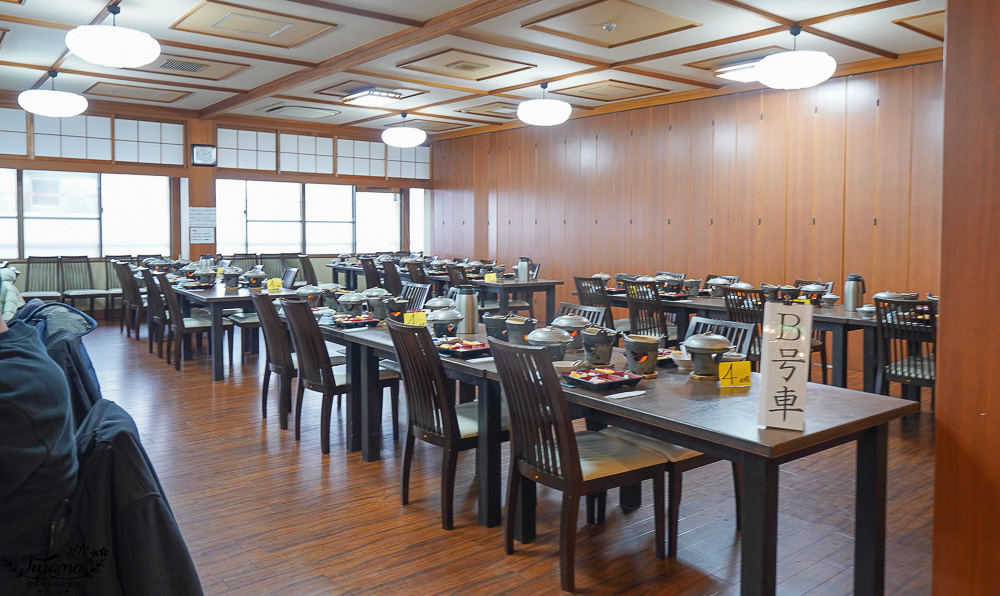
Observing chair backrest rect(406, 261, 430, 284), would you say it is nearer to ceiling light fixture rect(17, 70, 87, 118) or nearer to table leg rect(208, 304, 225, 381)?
table leg rect(208, 304, 225, 381)

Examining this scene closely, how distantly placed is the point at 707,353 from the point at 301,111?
26.7 ft

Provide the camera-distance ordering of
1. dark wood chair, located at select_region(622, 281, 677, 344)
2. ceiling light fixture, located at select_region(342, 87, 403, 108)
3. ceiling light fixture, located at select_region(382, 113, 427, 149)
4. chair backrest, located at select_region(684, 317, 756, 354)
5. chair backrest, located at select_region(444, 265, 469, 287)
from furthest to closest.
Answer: ceiling light fixture, located at select_region(382, 113, 427, 149) → ceiling light fixture, located at select_region(342, 87, 403, 108) → chair backrest, located at select_region(444, 265, 469, 287) → dark wood chair, located at select_region(622, 281, 677, 344) → chair backrest, located at select_region(684, 317, 756, 354)

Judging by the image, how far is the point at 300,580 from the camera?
2443 mm

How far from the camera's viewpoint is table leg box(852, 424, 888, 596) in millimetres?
2094

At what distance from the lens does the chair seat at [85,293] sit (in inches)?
339

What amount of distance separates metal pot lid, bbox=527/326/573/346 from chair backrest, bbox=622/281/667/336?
2.48 m

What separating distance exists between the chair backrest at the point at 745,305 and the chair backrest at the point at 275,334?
2.85m

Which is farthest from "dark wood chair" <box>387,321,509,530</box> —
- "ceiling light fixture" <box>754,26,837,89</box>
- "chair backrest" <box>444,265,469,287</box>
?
"chair backrest" <box>444,265,469,287</box>

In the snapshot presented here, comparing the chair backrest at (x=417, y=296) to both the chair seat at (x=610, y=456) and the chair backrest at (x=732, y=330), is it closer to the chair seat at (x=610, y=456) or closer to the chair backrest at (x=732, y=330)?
the chair backrest at (x=732, y=330)

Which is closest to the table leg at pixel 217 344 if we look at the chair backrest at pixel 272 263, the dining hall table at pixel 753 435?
the dining hall table at pixel 753 435

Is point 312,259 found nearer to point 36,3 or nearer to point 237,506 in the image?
point 36,3

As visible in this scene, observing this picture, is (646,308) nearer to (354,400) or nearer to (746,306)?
(746,306)

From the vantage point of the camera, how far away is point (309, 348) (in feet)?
12.6

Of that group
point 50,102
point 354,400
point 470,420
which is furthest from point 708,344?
point 50,102
